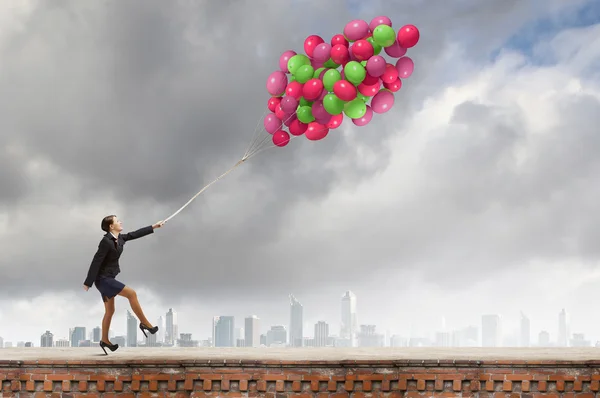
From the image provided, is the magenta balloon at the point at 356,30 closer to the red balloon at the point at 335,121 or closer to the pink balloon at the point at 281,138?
the red balloon at the point at 335,121

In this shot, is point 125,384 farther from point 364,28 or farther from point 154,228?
point 364,28

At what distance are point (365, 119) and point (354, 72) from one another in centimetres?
123

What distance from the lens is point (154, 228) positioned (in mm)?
10562

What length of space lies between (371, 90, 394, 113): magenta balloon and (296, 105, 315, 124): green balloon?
1.04m

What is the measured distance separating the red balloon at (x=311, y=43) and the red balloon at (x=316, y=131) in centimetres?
112

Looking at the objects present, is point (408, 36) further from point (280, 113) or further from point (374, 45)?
point (280, 113)

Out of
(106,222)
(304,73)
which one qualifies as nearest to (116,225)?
(106,222)

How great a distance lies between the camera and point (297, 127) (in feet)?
39.1

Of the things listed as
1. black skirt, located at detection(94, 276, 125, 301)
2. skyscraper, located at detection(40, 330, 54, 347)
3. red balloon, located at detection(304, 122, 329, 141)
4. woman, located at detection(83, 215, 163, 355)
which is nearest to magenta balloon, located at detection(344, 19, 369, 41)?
red balloon, located at detection(304, 122, 329, 141)

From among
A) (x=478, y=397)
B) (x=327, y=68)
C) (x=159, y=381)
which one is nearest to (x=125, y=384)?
(x=159, y=381)

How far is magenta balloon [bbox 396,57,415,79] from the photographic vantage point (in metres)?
11.6

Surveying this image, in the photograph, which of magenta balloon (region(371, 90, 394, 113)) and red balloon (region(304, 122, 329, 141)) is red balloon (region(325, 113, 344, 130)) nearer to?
red balloon (region(304, 122, 329, 141))

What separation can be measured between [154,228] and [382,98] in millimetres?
4158

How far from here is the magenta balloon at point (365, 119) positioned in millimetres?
11898
